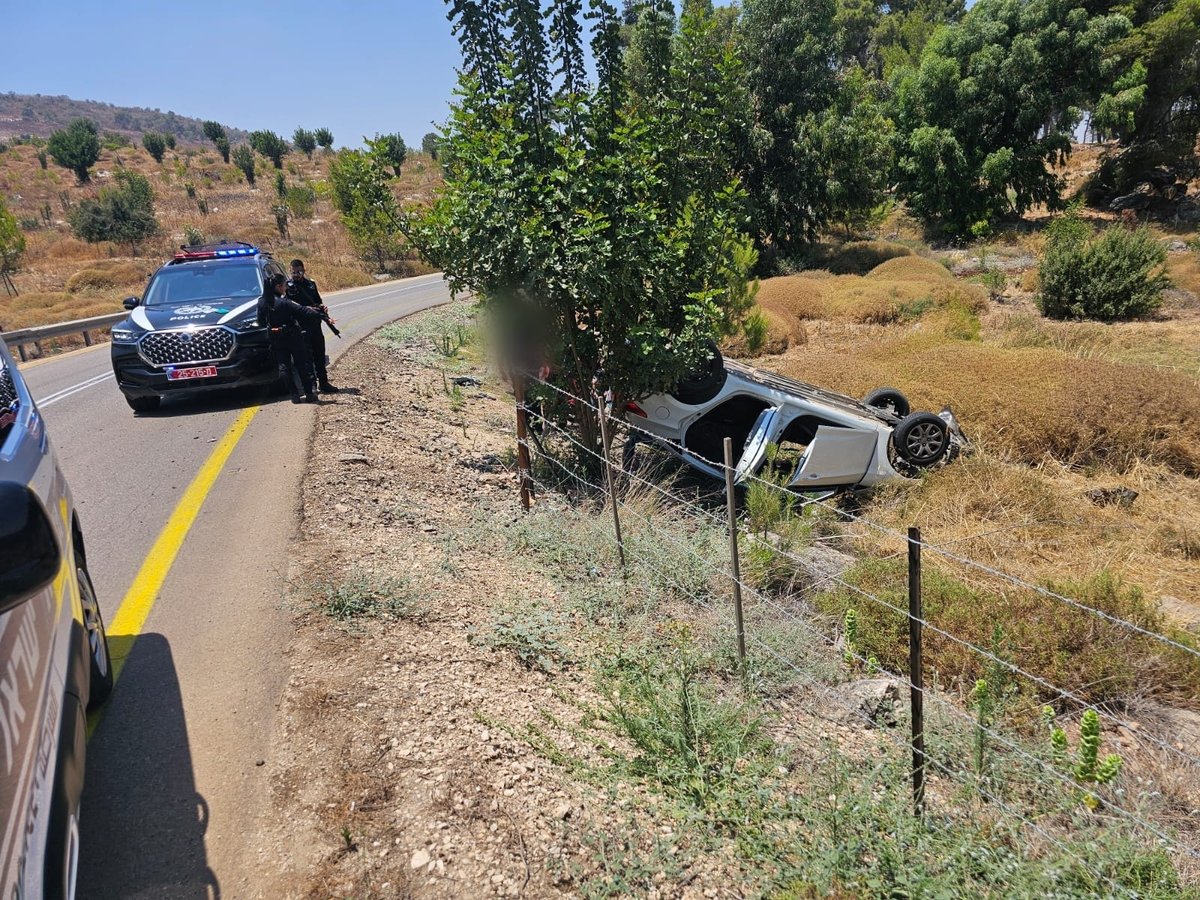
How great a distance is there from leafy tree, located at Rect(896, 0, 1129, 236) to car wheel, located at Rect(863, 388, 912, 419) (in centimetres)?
2714

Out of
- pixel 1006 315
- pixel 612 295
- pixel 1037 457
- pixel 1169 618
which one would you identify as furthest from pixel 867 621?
pixel 1006 315

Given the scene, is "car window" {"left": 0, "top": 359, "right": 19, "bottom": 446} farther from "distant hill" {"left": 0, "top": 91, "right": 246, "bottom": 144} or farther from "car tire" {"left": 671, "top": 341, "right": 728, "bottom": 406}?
"distant hill" {"left": 0, "top": 91, "right": 246, "bottom": 144}

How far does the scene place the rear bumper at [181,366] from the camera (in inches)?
330

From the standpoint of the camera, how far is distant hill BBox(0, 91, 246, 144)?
492 feet

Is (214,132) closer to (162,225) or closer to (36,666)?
(162,225)

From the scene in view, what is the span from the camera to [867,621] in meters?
4.85

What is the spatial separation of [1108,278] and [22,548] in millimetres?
19409

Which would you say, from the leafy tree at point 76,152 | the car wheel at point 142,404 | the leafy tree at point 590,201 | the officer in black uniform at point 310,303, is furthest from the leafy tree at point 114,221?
the leafy tree at point 590,201

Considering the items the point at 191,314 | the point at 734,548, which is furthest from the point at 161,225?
the point at 734,548

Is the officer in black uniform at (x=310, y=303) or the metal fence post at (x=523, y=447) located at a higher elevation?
the officer in black uniform at (x=310, y=303)

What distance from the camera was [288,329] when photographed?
8367 mm

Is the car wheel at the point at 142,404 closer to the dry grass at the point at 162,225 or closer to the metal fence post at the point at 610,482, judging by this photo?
the metal fence post at the point at 610,482

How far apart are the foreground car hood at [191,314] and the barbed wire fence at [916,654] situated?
4.14 meters

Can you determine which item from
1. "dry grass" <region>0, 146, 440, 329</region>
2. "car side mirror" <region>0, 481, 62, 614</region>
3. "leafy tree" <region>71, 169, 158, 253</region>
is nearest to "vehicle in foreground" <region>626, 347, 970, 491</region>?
"car side mirror" <region>0, 481, 62, 614</region>
